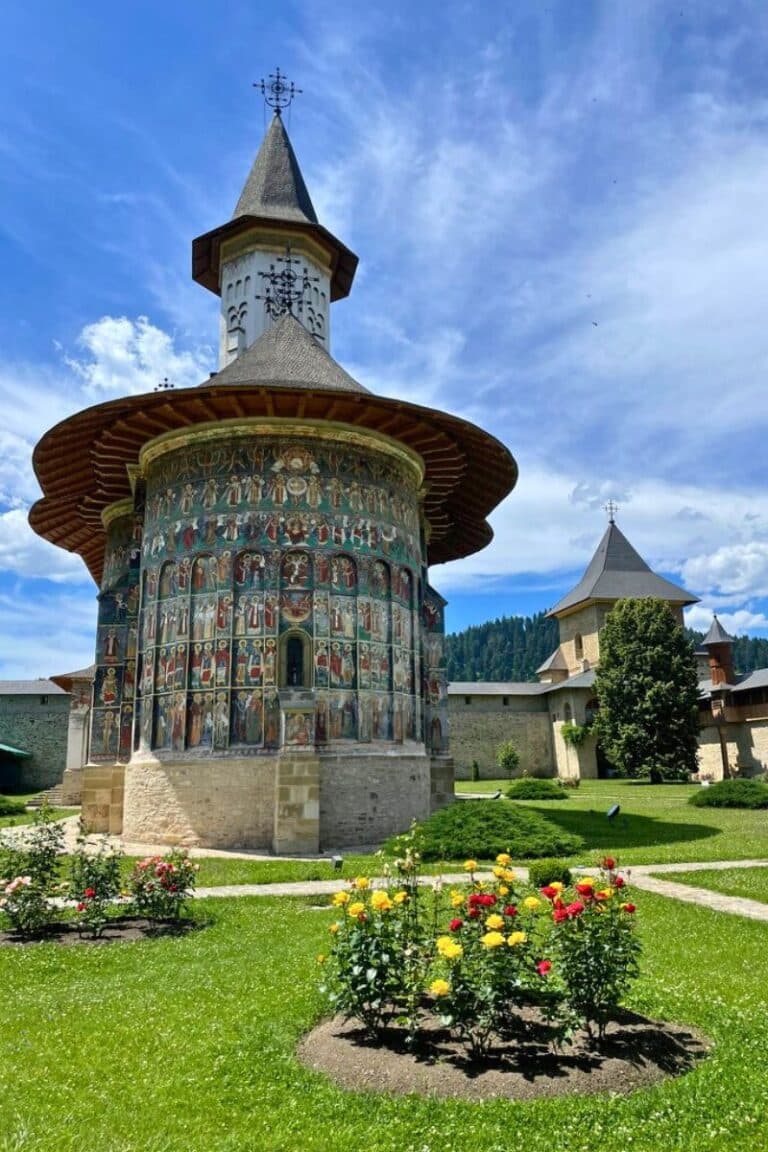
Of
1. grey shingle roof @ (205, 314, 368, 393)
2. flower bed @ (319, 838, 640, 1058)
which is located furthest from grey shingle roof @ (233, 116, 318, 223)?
flower bed @ (319, 838, 640, 1058)

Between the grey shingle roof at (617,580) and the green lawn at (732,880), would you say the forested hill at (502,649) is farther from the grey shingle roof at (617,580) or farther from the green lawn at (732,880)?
the green lawn at (732,880)

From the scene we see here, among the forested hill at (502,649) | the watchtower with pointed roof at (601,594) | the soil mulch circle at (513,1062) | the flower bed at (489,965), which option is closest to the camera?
the soil mulch circle at (513,1062)

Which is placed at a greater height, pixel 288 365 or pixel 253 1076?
pixel 288 365

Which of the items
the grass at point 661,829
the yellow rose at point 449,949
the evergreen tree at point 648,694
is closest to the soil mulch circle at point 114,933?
the yellow rose at point 449,949

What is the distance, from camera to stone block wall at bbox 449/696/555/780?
44.7 metres

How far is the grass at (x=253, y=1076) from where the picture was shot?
3.63 metres

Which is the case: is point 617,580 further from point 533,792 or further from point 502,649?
point 502,649

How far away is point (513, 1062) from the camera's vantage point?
434 centimetres

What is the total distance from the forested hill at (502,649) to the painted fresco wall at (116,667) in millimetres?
93459

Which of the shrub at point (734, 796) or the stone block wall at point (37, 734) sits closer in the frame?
the shrub at point (734, 796)

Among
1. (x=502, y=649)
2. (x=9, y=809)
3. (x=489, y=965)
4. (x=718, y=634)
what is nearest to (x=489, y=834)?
(x=489, y=965)

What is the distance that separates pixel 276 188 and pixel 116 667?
1816 cm

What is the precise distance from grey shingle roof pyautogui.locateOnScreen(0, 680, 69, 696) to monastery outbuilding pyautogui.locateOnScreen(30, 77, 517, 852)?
2494cm

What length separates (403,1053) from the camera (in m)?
4.50
